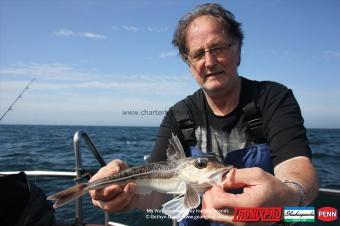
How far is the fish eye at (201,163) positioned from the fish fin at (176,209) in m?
0.32

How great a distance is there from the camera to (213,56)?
11.7 ft

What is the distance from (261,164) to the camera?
3.44 meters

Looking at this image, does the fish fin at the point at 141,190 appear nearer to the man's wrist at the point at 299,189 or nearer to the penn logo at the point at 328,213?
the man's wrist at the point at 299,189

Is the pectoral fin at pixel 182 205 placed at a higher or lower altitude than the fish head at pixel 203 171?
lower

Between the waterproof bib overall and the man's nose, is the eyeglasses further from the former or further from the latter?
the waterproof bib overall

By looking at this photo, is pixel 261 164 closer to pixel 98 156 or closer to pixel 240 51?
pixel 240 51

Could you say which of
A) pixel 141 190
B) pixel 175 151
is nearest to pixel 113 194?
pixel 141 190

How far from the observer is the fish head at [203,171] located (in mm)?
2655

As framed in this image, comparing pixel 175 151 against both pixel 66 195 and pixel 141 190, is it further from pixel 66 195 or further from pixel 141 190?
pixel 66 195

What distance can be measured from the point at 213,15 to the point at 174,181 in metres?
1.97

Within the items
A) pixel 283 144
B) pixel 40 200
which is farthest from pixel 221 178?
pixel 40 200

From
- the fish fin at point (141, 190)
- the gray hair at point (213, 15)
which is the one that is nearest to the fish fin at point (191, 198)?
the fish fin at point (141, 190)

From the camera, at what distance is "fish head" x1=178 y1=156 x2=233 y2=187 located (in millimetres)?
2655

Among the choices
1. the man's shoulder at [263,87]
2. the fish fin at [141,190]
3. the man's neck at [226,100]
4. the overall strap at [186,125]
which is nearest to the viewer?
the fish fin at [141,190]
